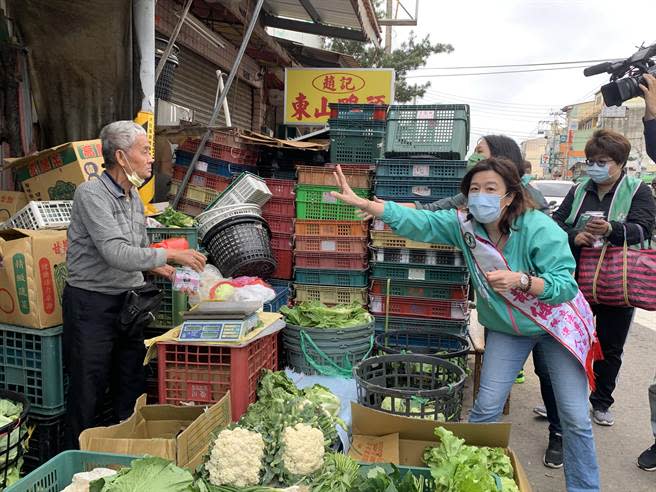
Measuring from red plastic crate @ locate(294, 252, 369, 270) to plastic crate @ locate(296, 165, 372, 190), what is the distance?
74cm

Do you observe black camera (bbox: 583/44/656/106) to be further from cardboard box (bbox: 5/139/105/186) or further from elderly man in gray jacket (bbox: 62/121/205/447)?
cardboard box (bbox: 5/139/105/186)

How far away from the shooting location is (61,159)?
423cm

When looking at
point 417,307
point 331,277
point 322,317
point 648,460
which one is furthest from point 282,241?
point 648,460

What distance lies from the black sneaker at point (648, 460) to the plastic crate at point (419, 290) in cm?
187

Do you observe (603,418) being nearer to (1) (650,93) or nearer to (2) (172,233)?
(1) (650,93)

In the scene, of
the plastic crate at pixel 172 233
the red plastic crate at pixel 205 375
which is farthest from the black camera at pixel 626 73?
the plastic crate at pixel 172 233

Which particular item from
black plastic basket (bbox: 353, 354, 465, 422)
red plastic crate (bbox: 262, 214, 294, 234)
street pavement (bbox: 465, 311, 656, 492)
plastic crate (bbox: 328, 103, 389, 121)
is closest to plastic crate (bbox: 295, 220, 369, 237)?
red plastic crate (bbox: 262, 214, 294, 234)

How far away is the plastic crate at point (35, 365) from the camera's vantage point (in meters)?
3.15

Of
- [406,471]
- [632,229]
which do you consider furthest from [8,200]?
[632,229]

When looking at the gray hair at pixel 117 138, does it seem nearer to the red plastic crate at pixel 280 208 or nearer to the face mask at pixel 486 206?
the face mask at pixel 486 206

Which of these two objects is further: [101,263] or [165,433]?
[101,263]

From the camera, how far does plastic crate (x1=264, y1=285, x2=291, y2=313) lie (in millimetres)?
4910

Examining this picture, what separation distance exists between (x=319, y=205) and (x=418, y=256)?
1169 mm

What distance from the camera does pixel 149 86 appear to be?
4977mm
